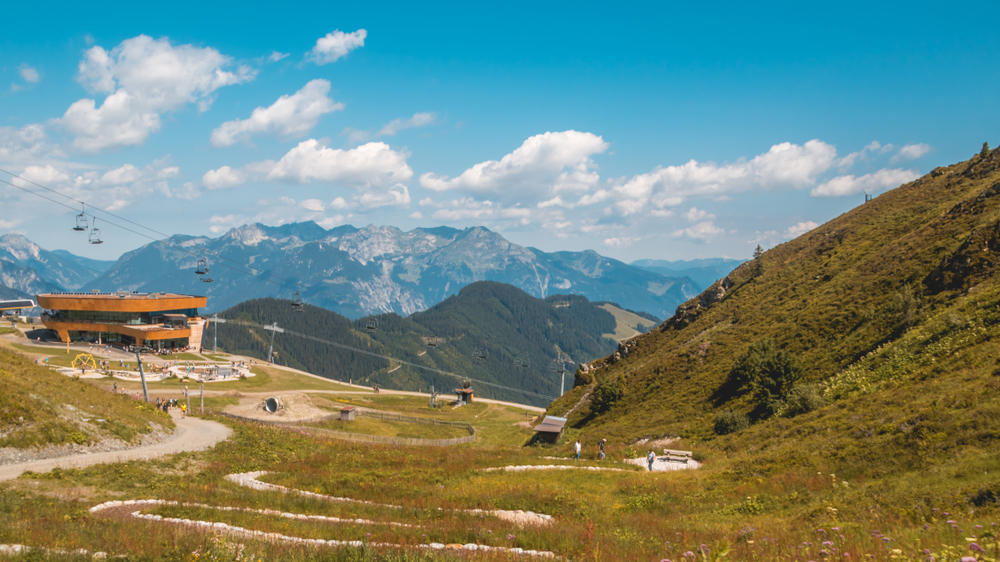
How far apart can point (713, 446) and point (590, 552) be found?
2623 centimetres

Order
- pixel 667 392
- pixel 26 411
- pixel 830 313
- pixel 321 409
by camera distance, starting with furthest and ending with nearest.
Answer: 1. pixel 321 409
2. pixel 667 392
3. pixel 830 313
4. pixel 26 411

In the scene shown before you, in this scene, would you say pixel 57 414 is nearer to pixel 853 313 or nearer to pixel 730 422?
pixel 730 422

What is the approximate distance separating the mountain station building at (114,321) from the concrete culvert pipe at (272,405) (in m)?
60.6

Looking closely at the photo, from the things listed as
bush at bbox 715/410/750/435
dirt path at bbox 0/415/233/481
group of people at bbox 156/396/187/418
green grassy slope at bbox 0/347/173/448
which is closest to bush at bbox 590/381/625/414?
bush at bbox 715/410/750/435

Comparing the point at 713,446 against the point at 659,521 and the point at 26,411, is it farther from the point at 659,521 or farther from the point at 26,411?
the point at 26,411

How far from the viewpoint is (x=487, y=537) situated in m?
14.6

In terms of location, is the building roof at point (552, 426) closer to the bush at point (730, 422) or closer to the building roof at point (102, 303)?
the bush at point (730, 422)

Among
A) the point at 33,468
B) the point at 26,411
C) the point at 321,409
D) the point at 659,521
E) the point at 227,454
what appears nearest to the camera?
the point at 659,521

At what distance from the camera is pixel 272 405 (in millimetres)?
69688

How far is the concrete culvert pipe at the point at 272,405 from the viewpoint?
69319mm

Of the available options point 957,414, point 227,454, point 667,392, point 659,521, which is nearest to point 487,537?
point 659,521

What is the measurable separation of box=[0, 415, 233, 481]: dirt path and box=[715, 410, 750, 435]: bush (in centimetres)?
3714

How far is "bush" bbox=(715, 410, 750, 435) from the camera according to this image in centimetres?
3762

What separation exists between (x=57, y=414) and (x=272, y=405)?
3897cm
